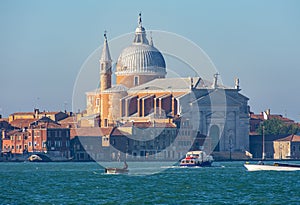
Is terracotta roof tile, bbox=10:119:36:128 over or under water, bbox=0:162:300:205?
over

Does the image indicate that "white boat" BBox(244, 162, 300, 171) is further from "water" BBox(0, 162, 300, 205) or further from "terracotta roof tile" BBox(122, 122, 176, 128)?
"terracotta roof tile" BBox(122, 122, 176, 128)

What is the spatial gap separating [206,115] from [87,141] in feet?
34.9

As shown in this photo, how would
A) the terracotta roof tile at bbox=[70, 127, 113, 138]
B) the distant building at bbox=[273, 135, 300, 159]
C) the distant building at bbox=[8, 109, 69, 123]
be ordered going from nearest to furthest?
the terracotta roof tile at bbox=[70, 127, 113, 138]
the distant building at bbox=[273, 135, 300, 159]
the distant building at bbox=[8, 109, 69, 123]

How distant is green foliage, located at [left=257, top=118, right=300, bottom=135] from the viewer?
A: 124812mm

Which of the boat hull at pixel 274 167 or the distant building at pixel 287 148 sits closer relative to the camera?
the boat hull at pixel 274 167

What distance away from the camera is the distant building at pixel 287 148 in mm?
117625

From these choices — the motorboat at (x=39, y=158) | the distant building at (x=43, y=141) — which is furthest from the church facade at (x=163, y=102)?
the motorboat at (x=39, y=158)

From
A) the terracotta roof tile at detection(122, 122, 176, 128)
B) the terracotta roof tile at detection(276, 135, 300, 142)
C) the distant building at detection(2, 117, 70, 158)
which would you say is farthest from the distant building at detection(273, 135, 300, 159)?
the distant building at detection(2, 117, 70, 158)

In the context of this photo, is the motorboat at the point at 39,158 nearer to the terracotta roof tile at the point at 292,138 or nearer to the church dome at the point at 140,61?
the church dome at the point at 140,61

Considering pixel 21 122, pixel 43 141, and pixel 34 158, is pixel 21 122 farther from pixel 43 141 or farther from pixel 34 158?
pixel 34 158

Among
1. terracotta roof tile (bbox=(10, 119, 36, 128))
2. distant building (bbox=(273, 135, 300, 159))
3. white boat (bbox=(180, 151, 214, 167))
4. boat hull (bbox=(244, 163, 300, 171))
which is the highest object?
terracotta roof tile (bbox=(10, 119, 36, 128))

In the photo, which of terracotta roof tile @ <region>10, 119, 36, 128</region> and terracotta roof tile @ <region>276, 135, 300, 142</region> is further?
terracotta roof tile @ <region>10, 119, 36, 128</region>

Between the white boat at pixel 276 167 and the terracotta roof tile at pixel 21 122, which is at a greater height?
the terracotta roof tile at pixel 21 122

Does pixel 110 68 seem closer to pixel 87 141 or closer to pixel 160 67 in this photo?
pixel 160 67
